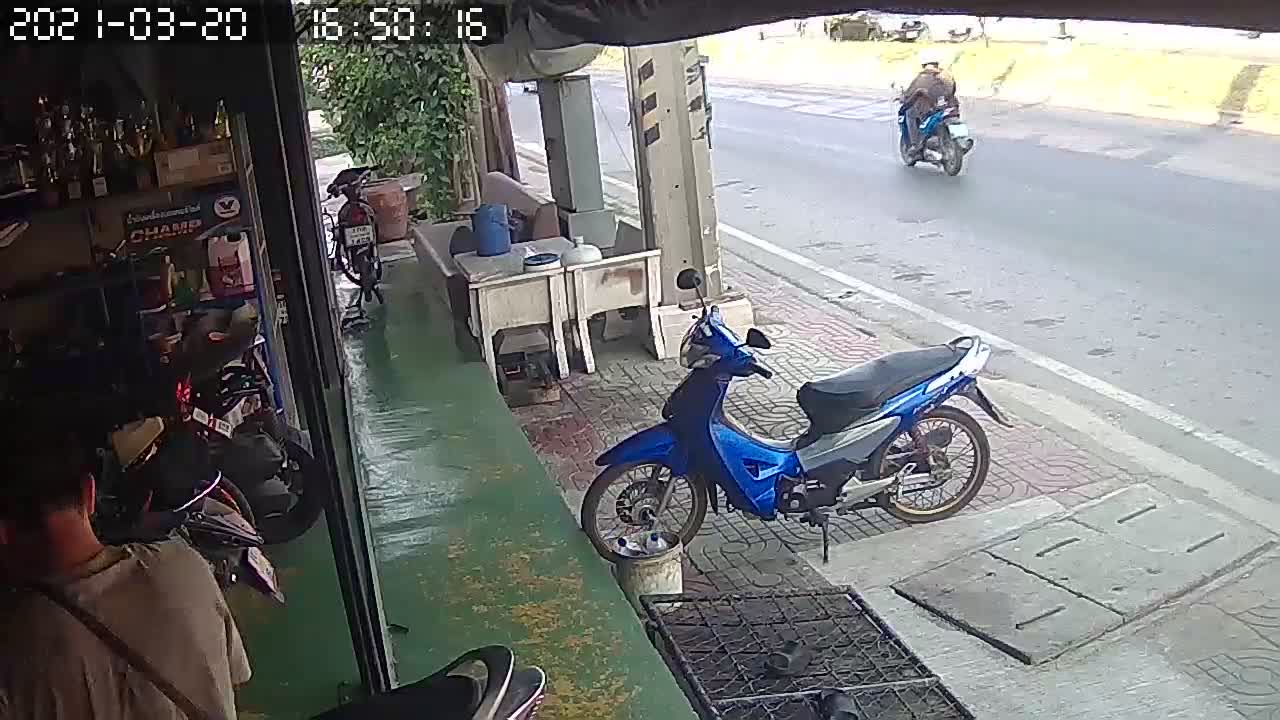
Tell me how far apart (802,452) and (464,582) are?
62.5 inches

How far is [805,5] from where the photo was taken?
8.18 ft

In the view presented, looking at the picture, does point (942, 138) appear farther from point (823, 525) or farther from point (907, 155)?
point (823, 525)

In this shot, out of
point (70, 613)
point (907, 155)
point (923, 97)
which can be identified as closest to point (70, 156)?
point (70, 613)

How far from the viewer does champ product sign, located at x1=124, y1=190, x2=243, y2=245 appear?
3809 mm

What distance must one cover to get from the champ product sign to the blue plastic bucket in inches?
135

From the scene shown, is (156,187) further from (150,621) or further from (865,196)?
(865,196)

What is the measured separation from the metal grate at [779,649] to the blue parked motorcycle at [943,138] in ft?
27.3

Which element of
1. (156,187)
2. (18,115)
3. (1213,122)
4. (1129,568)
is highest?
(18,115)

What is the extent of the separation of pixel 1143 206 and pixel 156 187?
8.24m

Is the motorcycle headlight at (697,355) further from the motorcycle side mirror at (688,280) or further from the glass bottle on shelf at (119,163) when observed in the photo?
the glass bottle on shelf at (119,163)

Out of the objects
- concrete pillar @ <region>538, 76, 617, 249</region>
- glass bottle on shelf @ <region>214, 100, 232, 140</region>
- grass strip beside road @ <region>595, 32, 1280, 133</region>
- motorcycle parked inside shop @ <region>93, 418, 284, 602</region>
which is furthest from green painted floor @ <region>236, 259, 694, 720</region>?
grass strip beside road @ <region>595, 32, 1280, 133</region>

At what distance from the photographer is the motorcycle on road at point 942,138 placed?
12109mm

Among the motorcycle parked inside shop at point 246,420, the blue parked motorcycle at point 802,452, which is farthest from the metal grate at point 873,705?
the motorcycle parked inside shop at point 246,420

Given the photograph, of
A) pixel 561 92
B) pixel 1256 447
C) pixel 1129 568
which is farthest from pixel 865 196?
pixel 1129 568
